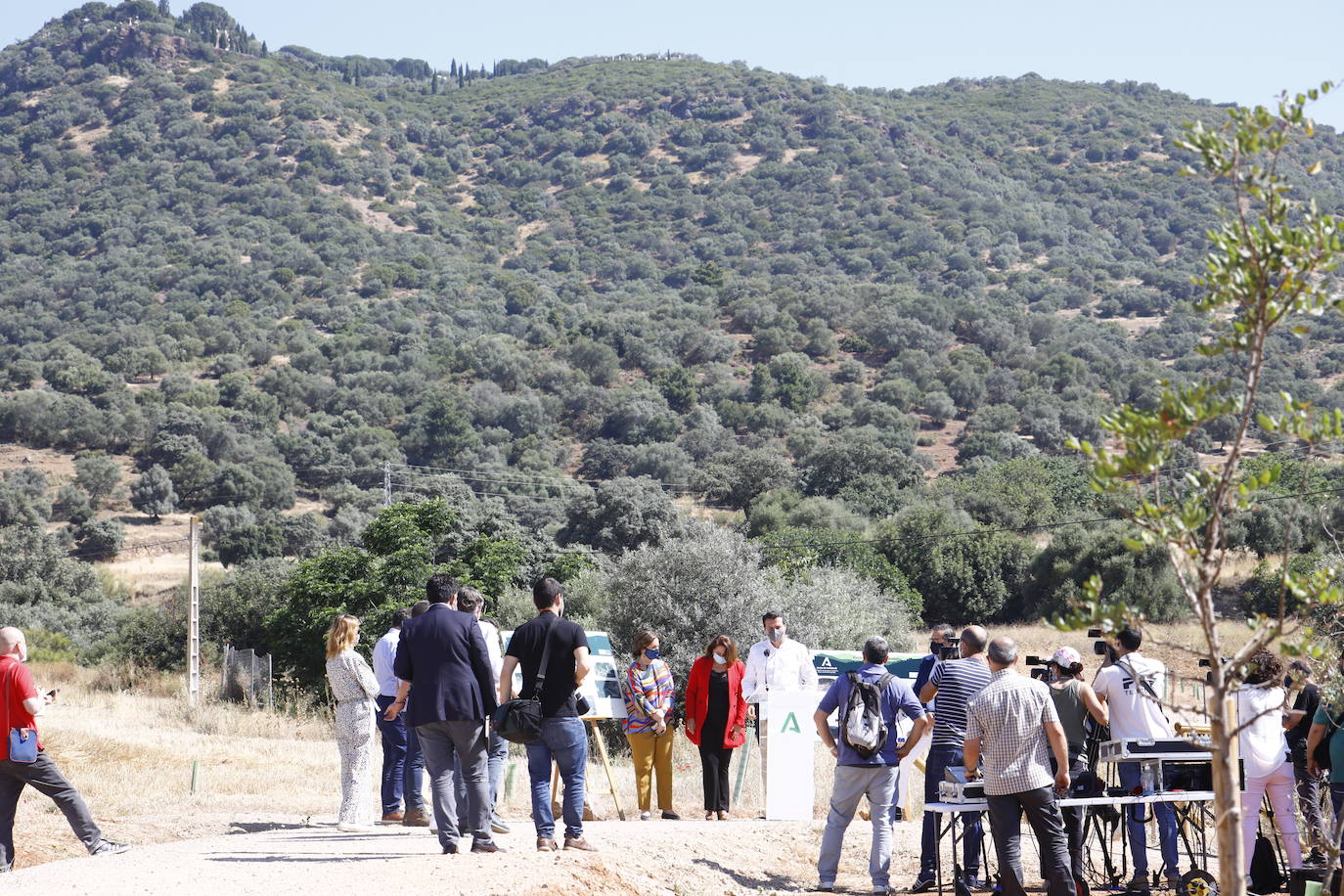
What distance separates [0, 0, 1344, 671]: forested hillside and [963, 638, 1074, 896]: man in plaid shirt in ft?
81.8

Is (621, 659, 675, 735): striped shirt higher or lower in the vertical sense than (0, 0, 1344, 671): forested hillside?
lower

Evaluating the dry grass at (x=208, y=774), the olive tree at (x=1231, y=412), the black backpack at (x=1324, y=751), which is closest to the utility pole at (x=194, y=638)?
the dry grass at (x=208, y=774)

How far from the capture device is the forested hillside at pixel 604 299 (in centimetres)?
5503

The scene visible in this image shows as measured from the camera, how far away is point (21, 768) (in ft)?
28.1

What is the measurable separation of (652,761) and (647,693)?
74cm

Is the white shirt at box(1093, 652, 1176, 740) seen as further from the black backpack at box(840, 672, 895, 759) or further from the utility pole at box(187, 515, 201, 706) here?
the utility pole at box(187, 515, 201, 706)

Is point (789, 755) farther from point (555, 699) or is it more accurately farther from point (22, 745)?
point (22, 745)

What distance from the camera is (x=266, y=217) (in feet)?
405

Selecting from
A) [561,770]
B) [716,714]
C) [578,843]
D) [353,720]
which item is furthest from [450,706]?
[716,714]

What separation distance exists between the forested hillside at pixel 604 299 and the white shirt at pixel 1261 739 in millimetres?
24753

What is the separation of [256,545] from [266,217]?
7716 centimetres

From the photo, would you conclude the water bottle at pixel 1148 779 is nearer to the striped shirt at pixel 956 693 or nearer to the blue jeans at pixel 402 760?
the striped shirt at pixel 956 693

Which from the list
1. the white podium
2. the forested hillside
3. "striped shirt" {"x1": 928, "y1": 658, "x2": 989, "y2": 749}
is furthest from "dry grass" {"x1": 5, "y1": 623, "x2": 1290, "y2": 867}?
the forested hillside

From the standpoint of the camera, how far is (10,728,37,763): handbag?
850 cm
